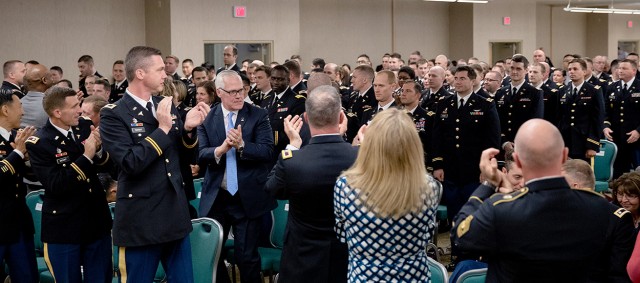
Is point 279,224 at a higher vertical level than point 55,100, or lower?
lower

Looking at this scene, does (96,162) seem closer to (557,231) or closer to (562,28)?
(557,231)

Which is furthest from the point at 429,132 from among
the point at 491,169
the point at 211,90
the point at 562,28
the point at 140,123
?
the point at 562,28

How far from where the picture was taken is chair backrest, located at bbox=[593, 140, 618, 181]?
314 inches

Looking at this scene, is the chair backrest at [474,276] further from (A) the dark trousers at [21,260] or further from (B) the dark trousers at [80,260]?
(A) the dark trousers at [21,260]

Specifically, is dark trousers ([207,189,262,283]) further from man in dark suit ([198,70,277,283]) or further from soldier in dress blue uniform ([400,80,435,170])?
soldier in dress blue uniform ([400,80,435,170])

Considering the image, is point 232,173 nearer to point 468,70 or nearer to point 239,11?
point 468,70

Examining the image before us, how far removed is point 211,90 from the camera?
791 centimetres

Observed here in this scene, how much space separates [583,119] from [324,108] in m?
6.10

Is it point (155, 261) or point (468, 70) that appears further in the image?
point (468, 70)

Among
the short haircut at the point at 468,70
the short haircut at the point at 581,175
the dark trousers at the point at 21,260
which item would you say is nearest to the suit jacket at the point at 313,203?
the short haircut at the point at 581,175

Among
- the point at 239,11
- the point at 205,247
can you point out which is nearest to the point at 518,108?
the point at 205,247

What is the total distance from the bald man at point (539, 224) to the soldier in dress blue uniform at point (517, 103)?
602cm

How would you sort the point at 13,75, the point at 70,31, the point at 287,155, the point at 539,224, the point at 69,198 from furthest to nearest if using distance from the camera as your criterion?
the point at 70,31 → the point at 13,75 → the point at 69,198 → the point at 287,155 → the point at 539,224

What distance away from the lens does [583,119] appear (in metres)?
8.84
